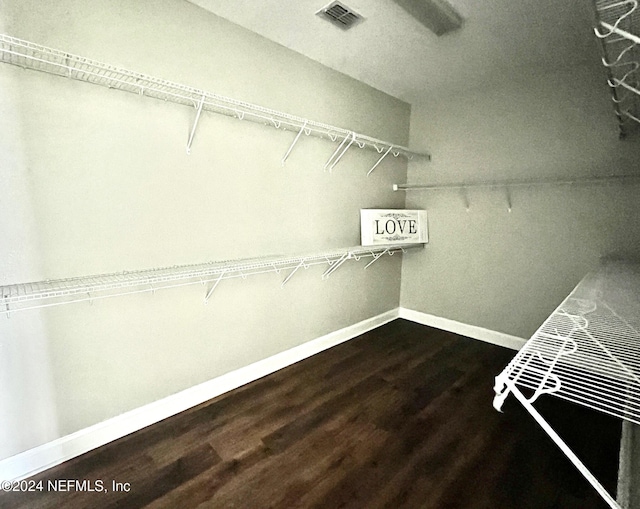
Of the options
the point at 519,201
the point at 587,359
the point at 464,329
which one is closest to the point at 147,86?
the point at 587,359

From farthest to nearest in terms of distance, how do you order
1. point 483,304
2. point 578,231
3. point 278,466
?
point 483,304, point 578,231, point 278,466

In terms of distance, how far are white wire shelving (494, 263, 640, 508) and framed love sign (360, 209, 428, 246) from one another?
162cm

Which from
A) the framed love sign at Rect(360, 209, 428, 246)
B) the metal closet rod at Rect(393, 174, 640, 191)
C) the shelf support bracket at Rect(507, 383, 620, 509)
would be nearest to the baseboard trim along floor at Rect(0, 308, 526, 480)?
the framed love sign at Rect(360, 209, 428, 246)

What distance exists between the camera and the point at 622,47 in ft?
4.96

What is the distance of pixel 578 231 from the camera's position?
8.55 ft

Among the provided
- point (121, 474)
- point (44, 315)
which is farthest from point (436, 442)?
point (44, 315)

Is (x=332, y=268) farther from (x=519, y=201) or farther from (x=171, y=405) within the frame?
(x=519, y=201)

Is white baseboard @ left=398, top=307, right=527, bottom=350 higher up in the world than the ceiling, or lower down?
lower down

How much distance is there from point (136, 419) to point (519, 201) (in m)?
3.03

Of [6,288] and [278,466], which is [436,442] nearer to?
[278,466]

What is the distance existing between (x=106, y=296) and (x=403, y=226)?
7.83ft

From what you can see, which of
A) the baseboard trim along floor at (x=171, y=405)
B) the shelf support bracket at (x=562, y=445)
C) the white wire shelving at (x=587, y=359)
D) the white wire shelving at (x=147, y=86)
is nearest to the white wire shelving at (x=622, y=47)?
the white wire shelving at (x=587, y=359)

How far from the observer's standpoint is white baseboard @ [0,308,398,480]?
5.13ft

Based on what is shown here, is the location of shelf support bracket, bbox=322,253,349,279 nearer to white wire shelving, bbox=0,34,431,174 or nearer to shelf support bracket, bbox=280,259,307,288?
shelf support bracket, bbox=280,259,307,288
